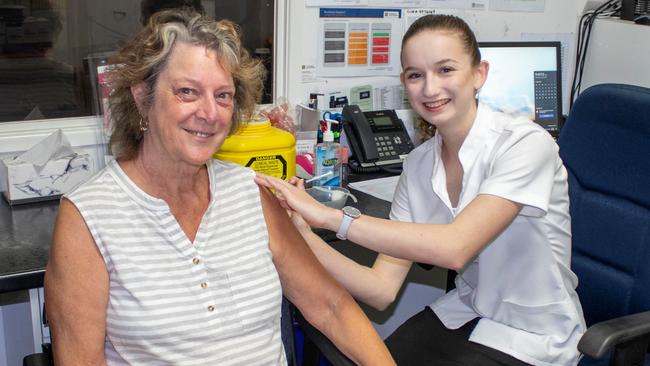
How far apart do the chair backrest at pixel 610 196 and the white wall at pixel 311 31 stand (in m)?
1.00

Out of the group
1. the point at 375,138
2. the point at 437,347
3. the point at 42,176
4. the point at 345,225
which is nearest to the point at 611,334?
the point at 437,347

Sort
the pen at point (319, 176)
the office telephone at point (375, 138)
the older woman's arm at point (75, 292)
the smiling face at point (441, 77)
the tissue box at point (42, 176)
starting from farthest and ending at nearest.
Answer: the office telephone at point (375, 138) < the pen at point (319, 176) < the tissue box at point (42, 176) < the smiling face at point (441, 77) < the older woman's arm at point (75, 292)

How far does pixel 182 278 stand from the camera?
141cm

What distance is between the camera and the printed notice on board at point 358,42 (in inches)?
102

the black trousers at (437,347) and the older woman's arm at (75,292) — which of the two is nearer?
the older woman's arm at (75,292)

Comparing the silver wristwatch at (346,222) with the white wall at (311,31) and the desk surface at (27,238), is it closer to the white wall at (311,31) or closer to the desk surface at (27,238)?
the desk surface at (27,238)

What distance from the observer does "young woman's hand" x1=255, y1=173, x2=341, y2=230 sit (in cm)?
158

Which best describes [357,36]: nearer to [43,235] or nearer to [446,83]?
[446,83]

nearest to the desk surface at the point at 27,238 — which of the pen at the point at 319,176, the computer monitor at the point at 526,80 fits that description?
the pen at the point at 319,176

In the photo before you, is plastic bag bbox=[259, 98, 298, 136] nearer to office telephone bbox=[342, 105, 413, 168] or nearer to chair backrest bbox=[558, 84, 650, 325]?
office telephone bbox=[342, 105, 413, 168]

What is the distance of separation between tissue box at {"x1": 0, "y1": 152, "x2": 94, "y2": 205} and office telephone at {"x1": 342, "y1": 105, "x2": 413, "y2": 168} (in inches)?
36.2

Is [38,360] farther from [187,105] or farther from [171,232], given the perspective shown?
[187,105]

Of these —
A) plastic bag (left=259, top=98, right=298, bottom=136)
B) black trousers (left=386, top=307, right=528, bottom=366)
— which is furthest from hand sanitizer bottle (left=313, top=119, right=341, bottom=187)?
black trousers (left=386, top=307, right=528, bottom=366)

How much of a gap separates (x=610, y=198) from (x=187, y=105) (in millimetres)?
1105
